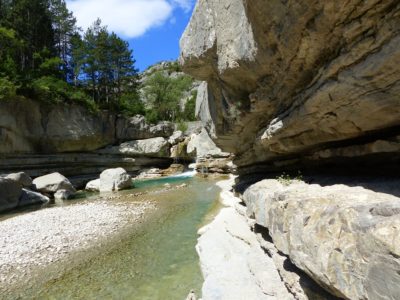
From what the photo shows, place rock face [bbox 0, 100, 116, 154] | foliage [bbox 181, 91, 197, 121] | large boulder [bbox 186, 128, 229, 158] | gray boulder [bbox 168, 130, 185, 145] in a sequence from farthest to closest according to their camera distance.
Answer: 1. foliage [bbox 181, 91, 197, 121]
2. gray boulder [bbox 168, 130, 185, 145]
3. large boulder [bbox 186, 128, 229, 158]
4. rock face [bbox 0, 100, 116, 154]

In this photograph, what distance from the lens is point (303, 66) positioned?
6973mm

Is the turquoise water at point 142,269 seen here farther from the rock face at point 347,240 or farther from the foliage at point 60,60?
the foliage at point 60,60

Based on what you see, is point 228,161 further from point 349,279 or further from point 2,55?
point 349,279

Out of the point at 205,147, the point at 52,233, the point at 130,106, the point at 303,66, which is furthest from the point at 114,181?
the point at 303,66

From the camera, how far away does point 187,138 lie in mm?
44938

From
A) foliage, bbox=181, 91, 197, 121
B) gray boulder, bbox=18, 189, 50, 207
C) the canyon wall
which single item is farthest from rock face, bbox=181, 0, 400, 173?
foliage, bbox=181, 91, 197, 121

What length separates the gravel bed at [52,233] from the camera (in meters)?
9.82

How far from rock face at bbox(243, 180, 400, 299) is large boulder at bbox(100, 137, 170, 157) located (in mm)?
35724

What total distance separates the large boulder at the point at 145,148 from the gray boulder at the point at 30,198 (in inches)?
661

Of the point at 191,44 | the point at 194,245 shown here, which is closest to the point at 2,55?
the point at 191,44

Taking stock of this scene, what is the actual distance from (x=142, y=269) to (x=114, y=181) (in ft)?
64.2

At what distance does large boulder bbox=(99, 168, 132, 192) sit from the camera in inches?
1075

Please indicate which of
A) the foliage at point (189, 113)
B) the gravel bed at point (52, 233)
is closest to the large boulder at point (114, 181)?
the gravel bed at point (52, 233)

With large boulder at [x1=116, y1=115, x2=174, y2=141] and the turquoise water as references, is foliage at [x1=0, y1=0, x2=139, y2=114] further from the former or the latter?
the turquoise water
